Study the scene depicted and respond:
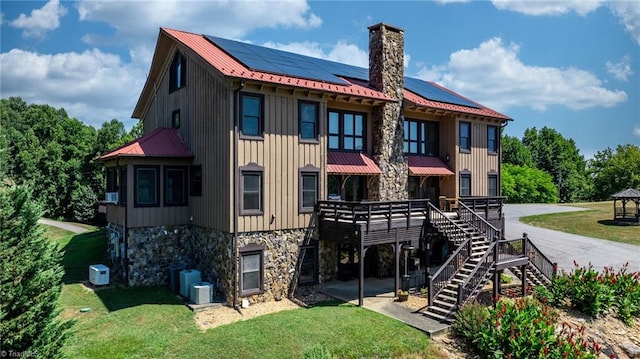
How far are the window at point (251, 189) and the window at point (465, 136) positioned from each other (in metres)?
11.6

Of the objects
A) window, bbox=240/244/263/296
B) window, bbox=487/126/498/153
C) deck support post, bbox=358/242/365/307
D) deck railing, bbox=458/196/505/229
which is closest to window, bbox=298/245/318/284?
window, bbox=240/244/263/296

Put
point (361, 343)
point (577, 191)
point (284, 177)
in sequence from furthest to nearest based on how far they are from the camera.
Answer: point (577, 191), point (284, 177), point (361, 343)

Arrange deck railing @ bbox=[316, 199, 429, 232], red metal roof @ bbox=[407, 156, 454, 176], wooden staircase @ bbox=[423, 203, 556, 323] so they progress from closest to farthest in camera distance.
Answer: wooden staircase @ bbox=[423, 203, 556, 323], deck railing @ bbox=[316, 199, 429, 232], red metal roof @ bbox=[407, 156, 454, 176]

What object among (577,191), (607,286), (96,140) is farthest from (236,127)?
(577,191)

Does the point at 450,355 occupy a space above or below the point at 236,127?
below

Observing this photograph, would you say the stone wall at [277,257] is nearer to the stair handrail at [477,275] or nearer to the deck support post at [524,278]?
the stair handrail at [477,275]

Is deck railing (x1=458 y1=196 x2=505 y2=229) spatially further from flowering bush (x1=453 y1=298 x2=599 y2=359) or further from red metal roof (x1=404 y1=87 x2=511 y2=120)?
flowering bush (x1=453 y1=298 x2=599 y2=359)

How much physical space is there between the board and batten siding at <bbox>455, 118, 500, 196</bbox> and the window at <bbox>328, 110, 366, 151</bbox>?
568 cm

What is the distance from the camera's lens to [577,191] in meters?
67.3

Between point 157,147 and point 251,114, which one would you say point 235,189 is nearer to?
point 251,114

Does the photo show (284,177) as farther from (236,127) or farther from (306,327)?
(306,327)

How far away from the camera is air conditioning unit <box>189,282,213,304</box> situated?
1430 centimetres

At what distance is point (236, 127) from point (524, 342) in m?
10.5

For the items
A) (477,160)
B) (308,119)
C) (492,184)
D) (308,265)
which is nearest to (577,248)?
(492,184)
